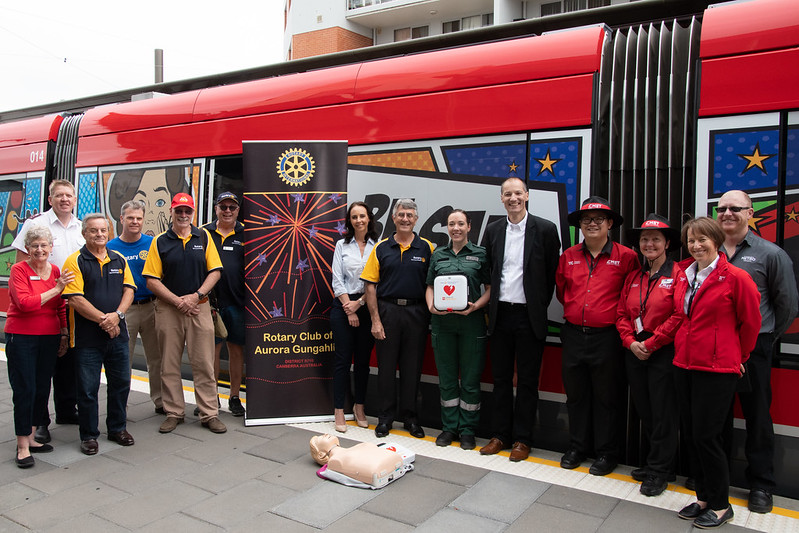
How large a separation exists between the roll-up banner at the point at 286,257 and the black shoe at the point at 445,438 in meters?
1.11

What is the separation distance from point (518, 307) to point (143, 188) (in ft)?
14.9

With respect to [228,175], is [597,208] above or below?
below

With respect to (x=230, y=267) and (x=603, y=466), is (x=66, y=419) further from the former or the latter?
(x=603, y=466)

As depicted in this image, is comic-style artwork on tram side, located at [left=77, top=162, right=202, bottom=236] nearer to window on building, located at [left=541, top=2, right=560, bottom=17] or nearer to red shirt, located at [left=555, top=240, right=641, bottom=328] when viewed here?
red shirt, located at [left=555, top=240, right=641, bottom=328]

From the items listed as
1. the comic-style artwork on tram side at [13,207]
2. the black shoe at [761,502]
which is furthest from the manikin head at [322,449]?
the comic-style artwork on tram side at [13,207]

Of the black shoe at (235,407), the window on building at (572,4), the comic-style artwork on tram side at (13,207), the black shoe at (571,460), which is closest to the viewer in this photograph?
the black shoe at (571,460)

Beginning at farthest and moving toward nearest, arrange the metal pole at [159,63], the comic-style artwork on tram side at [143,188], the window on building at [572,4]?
the metal pole at [159,63] → the window on building at [572,4] → the comic-style artwork on tram side at [143,188]

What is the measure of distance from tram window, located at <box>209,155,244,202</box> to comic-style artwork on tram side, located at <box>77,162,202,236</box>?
0.78 feet

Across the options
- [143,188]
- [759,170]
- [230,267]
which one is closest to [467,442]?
[230,267]

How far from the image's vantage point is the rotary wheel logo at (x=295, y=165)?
5.05 meters

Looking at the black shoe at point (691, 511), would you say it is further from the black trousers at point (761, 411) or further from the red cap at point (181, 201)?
the red cap at point (181, 201)

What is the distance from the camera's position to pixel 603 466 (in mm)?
3928

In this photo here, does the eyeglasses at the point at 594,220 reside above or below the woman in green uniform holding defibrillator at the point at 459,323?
above

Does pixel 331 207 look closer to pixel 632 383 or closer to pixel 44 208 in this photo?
→ pixel 632 383
